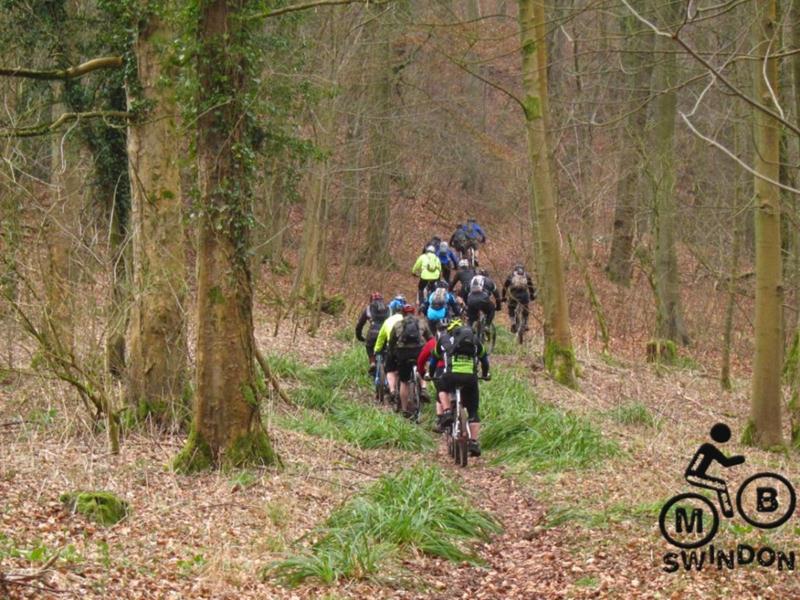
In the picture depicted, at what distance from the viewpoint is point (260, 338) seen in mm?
20375

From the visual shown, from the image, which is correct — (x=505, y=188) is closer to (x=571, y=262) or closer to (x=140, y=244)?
(x=571, y=262)

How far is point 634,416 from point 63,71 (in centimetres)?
970

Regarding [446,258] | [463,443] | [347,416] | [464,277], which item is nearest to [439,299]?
[347,416]

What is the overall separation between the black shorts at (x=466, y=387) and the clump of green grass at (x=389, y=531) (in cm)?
253

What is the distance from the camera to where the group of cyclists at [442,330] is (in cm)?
1287

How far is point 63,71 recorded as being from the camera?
10.4 m

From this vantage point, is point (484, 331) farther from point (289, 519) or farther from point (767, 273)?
point (289, 519)

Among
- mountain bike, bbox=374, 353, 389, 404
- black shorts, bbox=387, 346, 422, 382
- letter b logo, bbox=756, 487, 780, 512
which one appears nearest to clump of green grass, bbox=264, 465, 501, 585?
letter b logo, bbox=756, 487, 780, 512

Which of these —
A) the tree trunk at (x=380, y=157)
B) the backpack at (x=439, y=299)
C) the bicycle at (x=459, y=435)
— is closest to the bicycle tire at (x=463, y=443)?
the bicycle at (x=459, y=435)

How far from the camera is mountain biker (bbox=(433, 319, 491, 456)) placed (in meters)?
12.7

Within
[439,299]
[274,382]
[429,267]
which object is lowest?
[274,382]

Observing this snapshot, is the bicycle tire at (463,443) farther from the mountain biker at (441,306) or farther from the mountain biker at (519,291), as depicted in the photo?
the mountain biker at (519,291)

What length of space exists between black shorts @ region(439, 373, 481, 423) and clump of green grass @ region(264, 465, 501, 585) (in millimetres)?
2528

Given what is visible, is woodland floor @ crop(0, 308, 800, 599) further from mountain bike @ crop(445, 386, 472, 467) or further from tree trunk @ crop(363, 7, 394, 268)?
tree trunk @ crop(363, 7, 394, 268)
